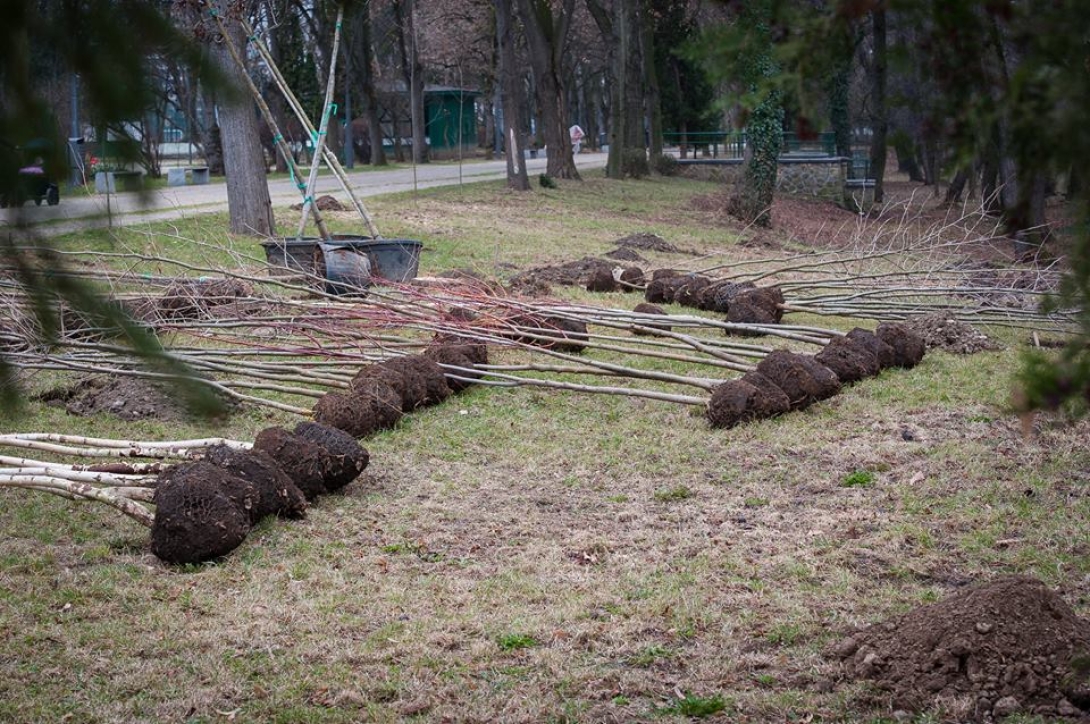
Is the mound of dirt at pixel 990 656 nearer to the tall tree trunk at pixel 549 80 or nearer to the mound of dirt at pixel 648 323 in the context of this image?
the mound of dirt at pixel 648 323

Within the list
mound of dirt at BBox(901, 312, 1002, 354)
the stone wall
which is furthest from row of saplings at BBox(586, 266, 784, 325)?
the stone wall

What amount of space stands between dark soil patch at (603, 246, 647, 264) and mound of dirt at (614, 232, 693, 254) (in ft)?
2.76

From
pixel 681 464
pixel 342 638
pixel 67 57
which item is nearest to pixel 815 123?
pixel 67 57

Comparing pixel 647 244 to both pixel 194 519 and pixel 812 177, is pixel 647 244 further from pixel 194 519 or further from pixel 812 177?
pixel 812 177

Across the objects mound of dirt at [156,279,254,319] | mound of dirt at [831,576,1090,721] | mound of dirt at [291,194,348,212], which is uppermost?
mound of dirt at [291,194,348,212]

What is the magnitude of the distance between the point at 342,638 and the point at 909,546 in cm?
270

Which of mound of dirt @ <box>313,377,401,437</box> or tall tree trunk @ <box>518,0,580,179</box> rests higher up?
tall tree trunk @ <box>518,0,580,179</box>

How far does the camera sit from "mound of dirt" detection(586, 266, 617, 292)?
13.3 metres

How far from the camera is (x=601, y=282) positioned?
13.3m

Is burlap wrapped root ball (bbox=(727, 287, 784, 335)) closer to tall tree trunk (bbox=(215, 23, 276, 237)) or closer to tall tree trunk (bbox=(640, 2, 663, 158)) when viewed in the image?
tall tree trunk (bbox=(215, 23, 276, 237))

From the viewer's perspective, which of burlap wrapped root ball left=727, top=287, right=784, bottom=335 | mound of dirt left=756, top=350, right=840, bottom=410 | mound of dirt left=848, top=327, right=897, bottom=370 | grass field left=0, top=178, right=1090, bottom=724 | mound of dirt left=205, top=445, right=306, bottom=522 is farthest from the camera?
burlap wrapped root ball left=727, top=287, right=784, bottom=335

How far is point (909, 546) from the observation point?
5.43 meters

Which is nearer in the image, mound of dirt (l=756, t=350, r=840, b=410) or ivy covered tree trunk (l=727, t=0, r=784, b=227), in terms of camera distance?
mound of dirt (l=756, t=350, r=840, b=410)

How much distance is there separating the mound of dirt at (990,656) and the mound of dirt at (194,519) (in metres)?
2.82
